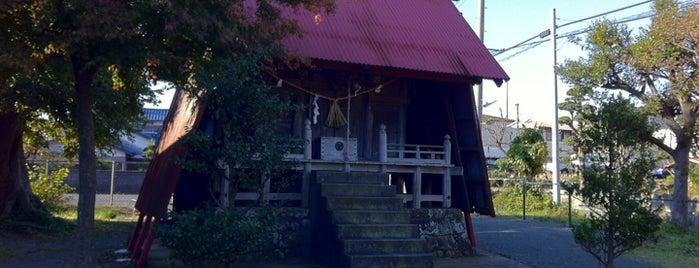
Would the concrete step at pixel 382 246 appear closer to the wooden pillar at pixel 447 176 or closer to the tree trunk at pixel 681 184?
the wooden pillar at pixel 447 176

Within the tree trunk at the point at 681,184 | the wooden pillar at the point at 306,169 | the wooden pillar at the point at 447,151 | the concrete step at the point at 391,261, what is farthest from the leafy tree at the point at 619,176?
the tree trunk at the point at 681,184

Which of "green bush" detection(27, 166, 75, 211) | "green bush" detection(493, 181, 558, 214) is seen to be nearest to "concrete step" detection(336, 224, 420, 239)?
"green bush" detection(27, 166, 75, 211)

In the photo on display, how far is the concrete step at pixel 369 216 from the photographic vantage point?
Result: 12.4 m

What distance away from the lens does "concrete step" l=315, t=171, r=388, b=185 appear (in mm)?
13561

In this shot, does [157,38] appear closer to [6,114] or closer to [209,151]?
[209,151]

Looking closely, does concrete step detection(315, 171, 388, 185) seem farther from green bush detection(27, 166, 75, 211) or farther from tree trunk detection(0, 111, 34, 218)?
green bush detection(27, 166, 75, 211)

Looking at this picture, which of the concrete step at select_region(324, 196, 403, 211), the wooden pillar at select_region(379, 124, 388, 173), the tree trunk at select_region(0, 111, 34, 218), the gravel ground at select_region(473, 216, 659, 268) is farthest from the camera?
the tree trunk at select_region(0, 111, 34, 218)

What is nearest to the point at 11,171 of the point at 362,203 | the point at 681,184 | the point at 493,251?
the point at 362,203

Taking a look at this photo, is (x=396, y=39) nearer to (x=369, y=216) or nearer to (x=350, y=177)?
(x=350, y=177)

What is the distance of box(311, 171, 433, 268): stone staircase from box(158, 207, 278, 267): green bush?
81.9 inches

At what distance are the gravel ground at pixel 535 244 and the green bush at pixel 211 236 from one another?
6716mm

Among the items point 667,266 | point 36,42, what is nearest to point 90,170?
point 36,42

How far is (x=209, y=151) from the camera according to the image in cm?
1059

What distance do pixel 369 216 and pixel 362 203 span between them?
0.45m
